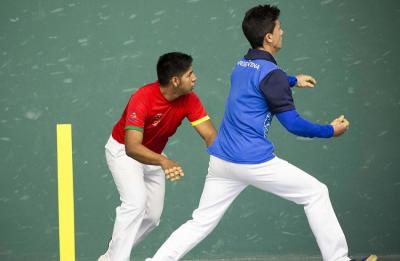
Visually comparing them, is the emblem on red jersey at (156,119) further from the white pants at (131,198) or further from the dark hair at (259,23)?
the dark hair at (259,23)

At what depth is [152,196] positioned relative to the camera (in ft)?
16.6

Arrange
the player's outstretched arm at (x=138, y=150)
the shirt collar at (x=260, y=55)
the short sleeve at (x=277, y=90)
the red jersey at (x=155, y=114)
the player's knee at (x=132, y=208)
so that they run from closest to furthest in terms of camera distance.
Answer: the short sleeve at (x=277, y=90)
the shirt collar at (x=260, y=55)
the player's outstretched arm at (x=138, y=150)
the red jersey at (x=155, y=114)
the player's knee at (x=132, y=208)

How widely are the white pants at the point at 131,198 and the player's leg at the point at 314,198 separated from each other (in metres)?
0.85

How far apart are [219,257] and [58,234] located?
1.19 meters

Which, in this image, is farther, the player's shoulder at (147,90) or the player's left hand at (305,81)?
the player's shoulder at (147,90)

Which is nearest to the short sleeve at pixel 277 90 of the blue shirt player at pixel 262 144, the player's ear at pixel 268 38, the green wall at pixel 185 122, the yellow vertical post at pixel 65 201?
the blue shirt player at pixel 262 144

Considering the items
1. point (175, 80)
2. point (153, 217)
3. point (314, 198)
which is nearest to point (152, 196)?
point (153, 217)

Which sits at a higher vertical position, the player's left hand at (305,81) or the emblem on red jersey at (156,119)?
the player's left hand at (305,81)

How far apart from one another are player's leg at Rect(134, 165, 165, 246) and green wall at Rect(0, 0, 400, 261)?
0.72 m

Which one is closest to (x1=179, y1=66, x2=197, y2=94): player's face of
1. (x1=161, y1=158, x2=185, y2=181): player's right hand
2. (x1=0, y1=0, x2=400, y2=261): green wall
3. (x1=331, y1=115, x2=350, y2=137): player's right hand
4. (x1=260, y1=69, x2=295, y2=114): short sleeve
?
(x1=161, y1=158, x2=185, y2=181): player's right hand

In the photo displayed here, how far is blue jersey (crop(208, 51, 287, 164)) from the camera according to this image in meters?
4.21

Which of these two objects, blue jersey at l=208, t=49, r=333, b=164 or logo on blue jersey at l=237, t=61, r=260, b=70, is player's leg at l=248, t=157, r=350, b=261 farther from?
logo on blue jersey at l=237, t=61, r=260, b=70

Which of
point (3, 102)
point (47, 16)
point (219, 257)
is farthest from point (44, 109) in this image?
point (219, 257)

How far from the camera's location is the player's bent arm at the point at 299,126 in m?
4.20
